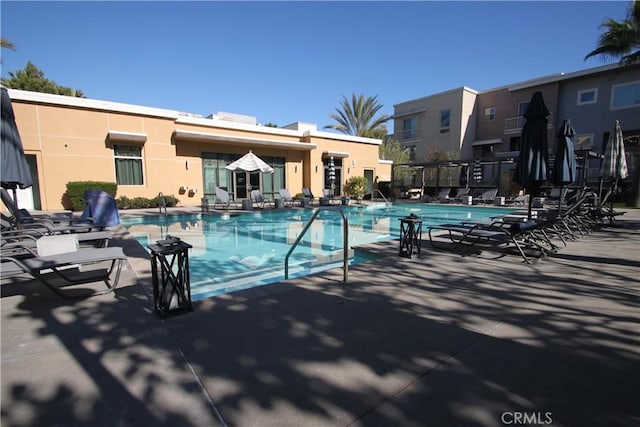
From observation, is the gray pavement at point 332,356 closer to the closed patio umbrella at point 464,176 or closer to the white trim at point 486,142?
the closed patio umbrella at point 464,176

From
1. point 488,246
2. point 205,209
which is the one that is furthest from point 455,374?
point 205,209

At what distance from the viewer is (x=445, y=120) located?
92.4 feet

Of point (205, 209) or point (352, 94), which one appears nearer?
point (205, 209)

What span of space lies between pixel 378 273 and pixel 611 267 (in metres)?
3.54

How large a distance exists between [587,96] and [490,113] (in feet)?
21.4

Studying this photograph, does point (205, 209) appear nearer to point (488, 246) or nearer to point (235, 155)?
point (235, 155)

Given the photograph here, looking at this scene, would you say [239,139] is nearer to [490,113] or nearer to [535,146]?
[535,146]

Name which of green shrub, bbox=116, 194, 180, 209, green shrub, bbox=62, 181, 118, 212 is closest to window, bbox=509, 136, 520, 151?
green shrub, bbox=116, 194, 180, 209

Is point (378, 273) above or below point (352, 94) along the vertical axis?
below

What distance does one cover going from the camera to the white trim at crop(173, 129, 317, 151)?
14820 mm

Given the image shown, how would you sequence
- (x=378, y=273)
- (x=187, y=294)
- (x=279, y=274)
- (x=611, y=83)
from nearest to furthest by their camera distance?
(x=187, y=294) → (x=378, y=273) → (x=279, y=274) → (x=611, y=83)

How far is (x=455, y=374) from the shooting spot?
2.09m

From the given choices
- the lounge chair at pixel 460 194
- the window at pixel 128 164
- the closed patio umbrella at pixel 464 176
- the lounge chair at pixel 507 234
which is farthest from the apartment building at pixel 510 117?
the window at pixel 128 164

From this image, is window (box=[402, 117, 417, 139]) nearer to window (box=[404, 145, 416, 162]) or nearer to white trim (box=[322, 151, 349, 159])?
window (box=[404, 145, 416, 162])
